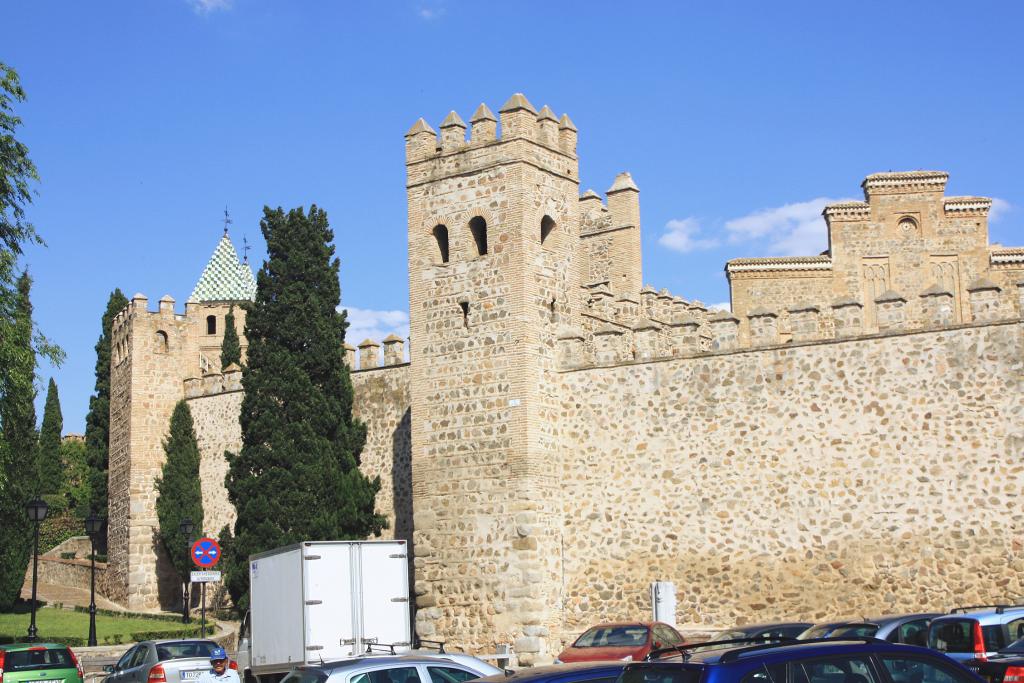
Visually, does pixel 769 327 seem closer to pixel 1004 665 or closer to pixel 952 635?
pixel 952 635

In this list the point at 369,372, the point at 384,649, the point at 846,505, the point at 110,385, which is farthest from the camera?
the point at 110,385

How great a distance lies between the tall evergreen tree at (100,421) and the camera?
4144 cm

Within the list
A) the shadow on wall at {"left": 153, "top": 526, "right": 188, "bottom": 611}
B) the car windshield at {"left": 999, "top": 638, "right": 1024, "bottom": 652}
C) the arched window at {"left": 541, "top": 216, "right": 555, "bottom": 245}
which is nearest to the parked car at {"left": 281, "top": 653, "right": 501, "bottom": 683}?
the car windshield at {"left": 999, "top": 638, "right": 1024, "bottom": 652}

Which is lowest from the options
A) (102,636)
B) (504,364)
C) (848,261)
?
(102,636)

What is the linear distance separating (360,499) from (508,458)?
5709mm

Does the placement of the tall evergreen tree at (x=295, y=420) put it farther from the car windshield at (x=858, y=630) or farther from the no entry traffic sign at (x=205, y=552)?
the car windshield at (x=858, y=630)

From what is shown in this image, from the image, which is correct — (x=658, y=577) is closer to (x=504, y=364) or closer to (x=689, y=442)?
(x=689, y=442)

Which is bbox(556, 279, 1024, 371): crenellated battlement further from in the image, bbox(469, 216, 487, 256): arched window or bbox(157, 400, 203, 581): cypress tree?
bbox(157, 400, 203, 581): cypress tree

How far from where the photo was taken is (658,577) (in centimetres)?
2431

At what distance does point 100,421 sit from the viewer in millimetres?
42375

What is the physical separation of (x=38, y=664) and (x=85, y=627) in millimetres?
15537

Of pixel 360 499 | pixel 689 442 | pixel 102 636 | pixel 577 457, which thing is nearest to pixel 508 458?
pixel 577 457

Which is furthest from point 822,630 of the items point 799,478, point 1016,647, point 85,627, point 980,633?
point 85,627

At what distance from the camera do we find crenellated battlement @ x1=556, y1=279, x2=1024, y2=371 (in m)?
22.5
